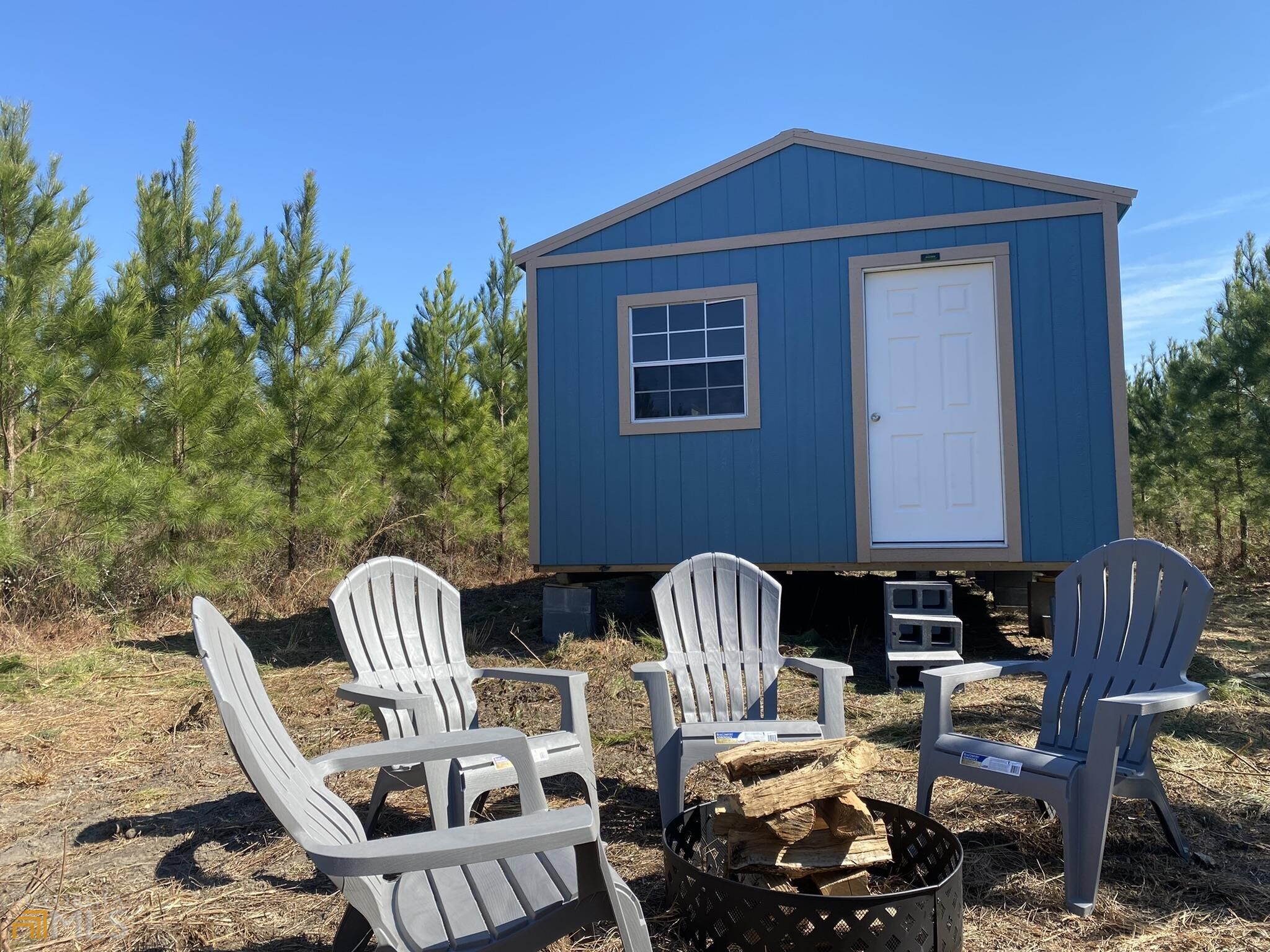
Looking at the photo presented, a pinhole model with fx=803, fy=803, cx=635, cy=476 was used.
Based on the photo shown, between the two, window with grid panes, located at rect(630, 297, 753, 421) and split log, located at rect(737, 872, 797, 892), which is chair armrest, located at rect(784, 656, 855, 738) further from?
window with grid panes, located at rect(630, 297, 753, 421)

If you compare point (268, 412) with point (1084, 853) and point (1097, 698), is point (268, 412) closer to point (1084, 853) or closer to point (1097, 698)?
point (1097, 698)

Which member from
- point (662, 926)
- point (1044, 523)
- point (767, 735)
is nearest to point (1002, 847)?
point (767, 735)

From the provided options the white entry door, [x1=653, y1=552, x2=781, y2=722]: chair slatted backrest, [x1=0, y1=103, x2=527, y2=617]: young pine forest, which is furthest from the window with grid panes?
[x1=0, y1=103, x2=527, y2=617]: young pine forest

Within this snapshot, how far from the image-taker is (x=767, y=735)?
2605mm

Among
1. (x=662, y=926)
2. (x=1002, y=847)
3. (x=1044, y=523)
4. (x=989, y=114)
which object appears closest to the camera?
(x=662, y=926)

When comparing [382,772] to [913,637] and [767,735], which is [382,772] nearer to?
[767,735]

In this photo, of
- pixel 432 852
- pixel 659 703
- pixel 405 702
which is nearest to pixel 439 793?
pixel 405 702

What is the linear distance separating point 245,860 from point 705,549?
12.7ft

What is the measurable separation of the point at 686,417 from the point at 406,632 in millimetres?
3417

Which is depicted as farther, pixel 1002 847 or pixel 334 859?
pixel 1002 847

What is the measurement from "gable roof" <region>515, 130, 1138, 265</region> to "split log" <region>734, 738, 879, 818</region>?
497 centimetres

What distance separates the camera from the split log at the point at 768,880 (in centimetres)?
193

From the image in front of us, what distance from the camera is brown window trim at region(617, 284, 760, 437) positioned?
5.91m

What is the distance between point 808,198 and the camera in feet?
19.3
